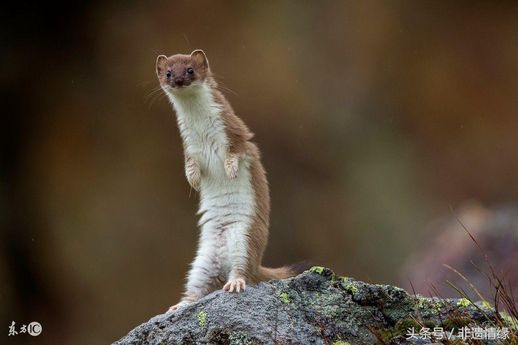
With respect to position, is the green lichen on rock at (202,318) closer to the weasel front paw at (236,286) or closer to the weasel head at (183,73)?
the weasel front paw at (236,286)

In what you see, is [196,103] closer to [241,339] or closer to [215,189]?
→ [215,189]

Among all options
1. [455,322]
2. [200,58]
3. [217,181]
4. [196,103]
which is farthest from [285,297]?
[200,58]

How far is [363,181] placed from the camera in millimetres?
13445

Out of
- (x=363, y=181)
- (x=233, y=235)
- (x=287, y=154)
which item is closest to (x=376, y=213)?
(x=363, y=181)

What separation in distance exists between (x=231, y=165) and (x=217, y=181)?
0.20m

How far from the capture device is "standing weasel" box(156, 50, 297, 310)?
5.87 meters

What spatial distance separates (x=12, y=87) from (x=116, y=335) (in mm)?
3402

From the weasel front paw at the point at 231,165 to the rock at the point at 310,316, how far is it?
1.09m

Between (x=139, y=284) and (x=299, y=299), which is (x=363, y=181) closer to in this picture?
(x=139, y=284)

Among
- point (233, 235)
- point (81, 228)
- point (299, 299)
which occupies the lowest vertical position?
point (299, 299)

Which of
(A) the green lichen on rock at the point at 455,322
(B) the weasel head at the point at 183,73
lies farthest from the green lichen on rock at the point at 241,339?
(B) the weasel head at the point at 183,73

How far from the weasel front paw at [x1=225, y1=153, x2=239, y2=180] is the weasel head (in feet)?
1.94

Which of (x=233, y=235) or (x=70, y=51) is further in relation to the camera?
(x=70, y=51)

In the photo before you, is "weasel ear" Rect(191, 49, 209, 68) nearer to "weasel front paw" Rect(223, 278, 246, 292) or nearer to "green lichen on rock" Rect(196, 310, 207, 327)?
"weasel front paw" Rect(223, 278, 246, 292)
